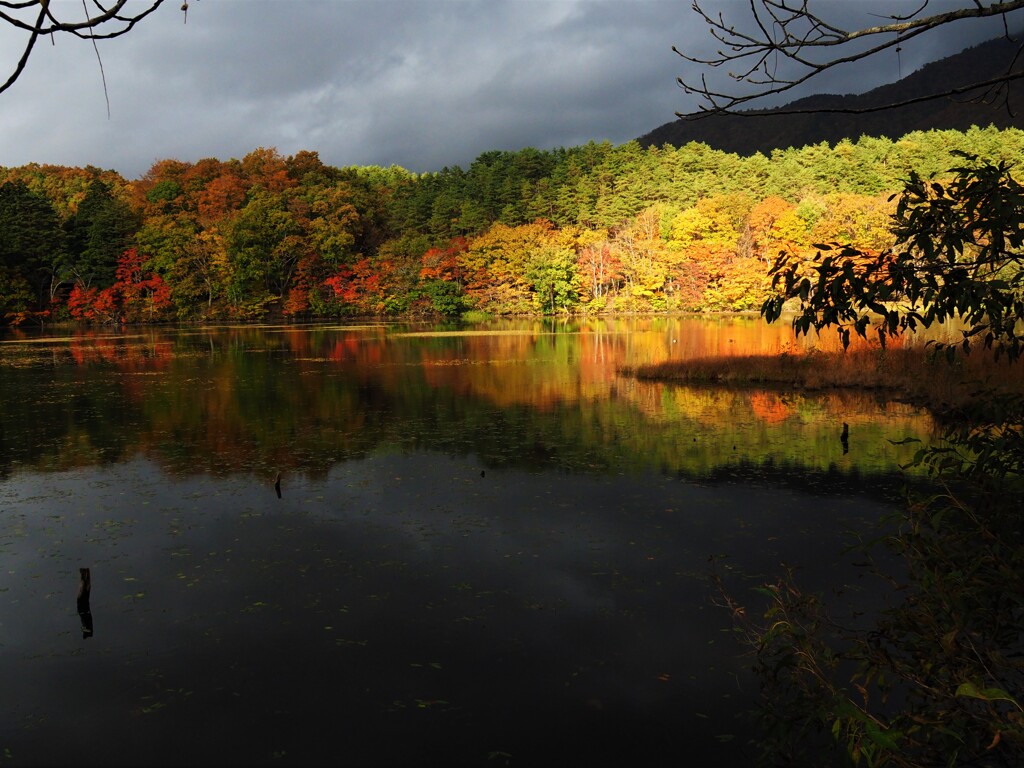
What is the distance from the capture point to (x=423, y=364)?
24.7m

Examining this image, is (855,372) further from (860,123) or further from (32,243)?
(860,123)

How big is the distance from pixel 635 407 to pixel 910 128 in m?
115

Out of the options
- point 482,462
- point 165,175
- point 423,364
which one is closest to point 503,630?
point 482,462

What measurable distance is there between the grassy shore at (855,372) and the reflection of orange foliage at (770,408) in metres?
1.52

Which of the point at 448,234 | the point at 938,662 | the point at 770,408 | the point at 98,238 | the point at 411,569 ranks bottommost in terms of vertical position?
the point at 411,569

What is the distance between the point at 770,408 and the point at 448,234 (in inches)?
2090

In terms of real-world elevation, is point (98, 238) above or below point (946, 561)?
above

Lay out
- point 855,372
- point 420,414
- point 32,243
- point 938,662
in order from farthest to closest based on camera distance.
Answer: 1. point 32,243
2. point 855,372
3. point 420,414
4. point 938,662

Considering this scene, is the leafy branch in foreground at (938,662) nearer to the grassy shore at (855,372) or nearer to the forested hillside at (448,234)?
the grassy shore at (855,372)

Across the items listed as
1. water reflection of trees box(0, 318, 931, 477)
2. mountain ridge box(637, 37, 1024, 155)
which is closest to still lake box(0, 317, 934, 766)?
water reflection of trees box(0, 318, 931, 477)

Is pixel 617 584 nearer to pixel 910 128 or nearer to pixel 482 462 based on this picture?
pixel 482 462

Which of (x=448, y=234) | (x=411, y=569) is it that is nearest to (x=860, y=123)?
(x=448, y=234)

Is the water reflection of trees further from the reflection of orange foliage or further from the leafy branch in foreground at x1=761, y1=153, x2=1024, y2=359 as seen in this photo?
the leafy branch in foreground at x1=761, y1=153, x2=1024, y2=359

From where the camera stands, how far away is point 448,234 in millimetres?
65250
